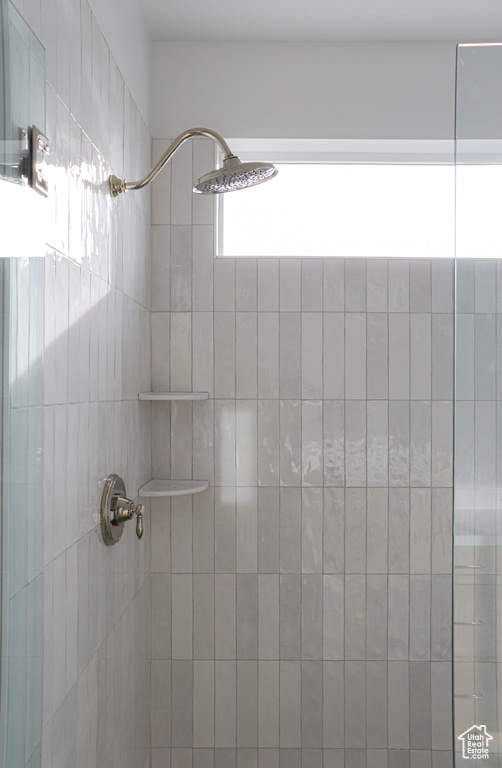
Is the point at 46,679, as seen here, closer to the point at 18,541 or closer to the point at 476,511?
the point at 18,541

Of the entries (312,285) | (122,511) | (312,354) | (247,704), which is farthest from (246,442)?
(247,704)

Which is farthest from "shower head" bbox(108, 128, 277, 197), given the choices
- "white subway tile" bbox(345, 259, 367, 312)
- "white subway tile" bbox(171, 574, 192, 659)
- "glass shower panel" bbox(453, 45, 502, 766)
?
"white subway tile" bbox(171, 574, 192, 659)

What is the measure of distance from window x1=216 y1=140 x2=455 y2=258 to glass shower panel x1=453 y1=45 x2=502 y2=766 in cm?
129

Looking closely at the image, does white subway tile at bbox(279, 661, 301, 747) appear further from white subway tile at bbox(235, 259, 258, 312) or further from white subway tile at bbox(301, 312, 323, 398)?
white subway tile at bbox(235, 259, 258, 312)

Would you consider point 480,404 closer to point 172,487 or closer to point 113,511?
point 113,511

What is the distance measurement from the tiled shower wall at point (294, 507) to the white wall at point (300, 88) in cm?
16

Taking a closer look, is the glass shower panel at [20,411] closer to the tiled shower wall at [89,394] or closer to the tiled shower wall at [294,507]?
the tiled shower wall at [89,394]

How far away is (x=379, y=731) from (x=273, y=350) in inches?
55.7

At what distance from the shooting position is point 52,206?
1281mm

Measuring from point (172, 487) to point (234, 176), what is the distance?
110cm

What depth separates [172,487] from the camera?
7.54ft

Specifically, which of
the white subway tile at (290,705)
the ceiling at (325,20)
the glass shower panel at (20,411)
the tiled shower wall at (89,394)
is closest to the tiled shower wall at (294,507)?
the white subway tile at (290,705)

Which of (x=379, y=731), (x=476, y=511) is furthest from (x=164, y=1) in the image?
(x=379, y=731)

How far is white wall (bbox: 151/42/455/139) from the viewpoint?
242 centimetres
